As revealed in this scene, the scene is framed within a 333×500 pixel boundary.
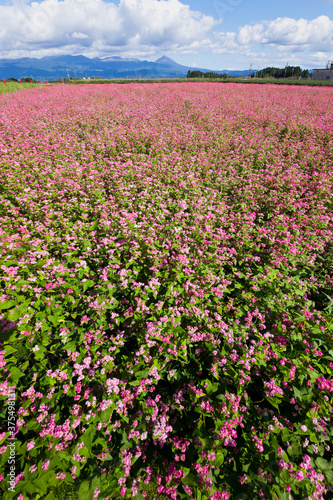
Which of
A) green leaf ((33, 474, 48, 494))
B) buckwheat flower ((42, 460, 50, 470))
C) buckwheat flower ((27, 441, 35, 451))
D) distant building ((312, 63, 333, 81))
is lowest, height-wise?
green leaf ((33, 474, 48, 494))

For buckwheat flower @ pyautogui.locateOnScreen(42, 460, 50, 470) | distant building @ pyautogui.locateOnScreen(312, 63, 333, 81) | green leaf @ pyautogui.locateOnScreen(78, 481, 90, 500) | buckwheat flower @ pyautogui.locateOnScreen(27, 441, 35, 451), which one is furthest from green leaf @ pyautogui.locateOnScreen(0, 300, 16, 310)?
distant building @ pyautogui.locateOnScreen(312, 63, 333, 81)

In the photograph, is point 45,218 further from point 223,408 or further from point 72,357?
point 223,408

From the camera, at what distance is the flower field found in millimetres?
2238

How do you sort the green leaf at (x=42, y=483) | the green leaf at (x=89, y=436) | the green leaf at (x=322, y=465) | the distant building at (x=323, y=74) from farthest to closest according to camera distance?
1. the distant building at (x=323, y=74)
2. the green leaf at (x=89, y=436)
3. the green leaf at (x=322, y=465)
4. the green leaf at (x=42, y=483)

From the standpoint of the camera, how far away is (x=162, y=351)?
3033 mm

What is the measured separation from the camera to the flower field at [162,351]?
224cm

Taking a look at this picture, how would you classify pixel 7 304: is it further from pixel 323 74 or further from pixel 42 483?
pixel 323 74

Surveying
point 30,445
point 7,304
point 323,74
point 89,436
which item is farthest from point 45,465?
point 323,74

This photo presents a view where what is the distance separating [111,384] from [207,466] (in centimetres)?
126

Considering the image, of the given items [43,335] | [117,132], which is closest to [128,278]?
[43,335]

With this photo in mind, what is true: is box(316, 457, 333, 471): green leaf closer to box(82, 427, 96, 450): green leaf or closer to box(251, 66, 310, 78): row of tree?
box(82, 427, 96, 450): green leaf

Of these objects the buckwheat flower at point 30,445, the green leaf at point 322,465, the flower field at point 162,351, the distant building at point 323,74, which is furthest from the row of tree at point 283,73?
the buckwheat flower at point 30,445

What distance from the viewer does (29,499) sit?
2.02m

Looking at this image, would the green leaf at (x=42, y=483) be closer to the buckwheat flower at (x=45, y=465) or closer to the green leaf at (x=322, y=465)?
the buckwheat flower at (x=45, y=465)
